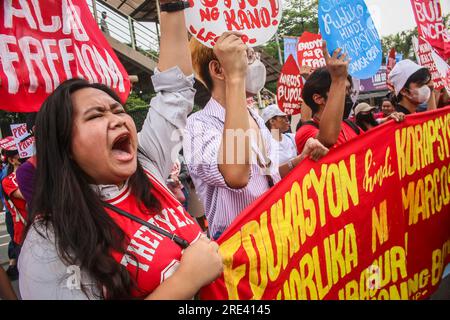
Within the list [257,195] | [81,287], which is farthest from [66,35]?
[81,287]

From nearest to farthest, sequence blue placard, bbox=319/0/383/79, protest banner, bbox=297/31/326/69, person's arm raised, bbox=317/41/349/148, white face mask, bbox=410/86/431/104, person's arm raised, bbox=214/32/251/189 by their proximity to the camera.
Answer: person's arm raised, bbox=214/32/251/189 → person's arm raised, bbox=317/41/349/148 → blue placard, bbox=319/0/383/79 → white face mask, bbox=410/86/431/104 → protest banner, bbox=297/31/326/69

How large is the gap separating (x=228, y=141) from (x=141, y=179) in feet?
1.14

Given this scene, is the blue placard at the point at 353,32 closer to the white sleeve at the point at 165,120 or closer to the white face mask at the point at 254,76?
the white face mask at the point at 254,76

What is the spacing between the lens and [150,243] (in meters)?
1.20

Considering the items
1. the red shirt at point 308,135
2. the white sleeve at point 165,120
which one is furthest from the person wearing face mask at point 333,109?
the white sleeve at point 165,120

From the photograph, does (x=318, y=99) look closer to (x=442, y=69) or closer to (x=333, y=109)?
(x=333, y=109)

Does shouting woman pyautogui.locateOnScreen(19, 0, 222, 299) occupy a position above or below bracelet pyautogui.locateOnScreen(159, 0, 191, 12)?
below

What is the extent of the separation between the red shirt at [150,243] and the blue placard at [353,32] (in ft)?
6.42

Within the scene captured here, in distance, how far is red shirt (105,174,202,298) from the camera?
1.17m

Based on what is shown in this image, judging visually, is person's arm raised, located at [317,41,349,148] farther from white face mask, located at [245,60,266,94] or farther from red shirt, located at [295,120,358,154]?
white face mask, located at [245,60,266,94]

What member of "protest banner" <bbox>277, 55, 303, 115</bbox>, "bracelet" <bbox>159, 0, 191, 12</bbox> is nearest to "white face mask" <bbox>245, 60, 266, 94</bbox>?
"bracelet" <bbox>159, 0, 191, 12</bbox>

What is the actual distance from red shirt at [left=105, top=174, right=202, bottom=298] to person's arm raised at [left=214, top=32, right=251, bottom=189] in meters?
0.26
